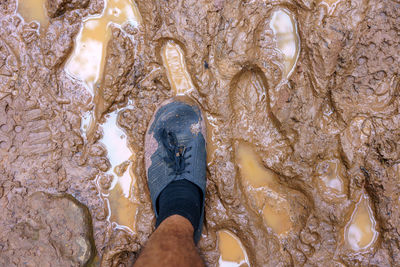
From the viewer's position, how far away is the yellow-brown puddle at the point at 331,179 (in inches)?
72.1

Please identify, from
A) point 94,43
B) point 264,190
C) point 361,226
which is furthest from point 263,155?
point 94,43

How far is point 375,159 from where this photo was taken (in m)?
1.76

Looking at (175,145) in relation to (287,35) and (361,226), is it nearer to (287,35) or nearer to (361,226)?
(287,35)

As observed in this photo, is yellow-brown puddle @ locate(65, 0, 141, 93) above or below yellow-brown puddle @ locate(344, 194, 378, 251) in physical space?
above

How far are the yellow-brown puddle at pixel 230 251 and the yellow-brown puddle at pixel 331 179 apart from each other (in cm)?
70

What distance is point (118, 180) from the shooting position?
198 centimetres

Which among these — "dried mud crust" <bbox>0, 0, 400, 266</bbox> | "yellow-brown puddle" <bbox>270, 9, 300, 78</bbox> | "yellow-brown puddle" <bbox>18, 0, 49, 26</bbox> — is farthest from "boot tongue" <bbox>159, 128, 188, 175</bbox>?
"yellow-brown puddle" <bbox>18, 0, 49, 26</bbox>

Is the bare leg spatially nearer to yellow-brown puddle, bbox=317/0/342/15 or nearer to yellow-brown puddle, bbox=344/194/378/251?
yellow-brown puddle, bbox=344/194/378/251

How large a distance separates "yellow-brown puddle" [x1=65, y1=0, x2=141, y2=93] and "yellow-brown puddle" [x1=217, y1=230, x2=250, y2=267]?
4.72ft

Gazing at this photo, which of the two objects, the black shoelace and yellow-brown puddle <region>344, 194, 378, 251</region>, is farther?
the black shoelace

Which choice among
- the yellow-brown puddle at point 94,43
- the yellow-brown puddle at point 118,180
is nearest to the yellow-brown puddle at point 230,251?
the yellow-brown puddle at point 118,180

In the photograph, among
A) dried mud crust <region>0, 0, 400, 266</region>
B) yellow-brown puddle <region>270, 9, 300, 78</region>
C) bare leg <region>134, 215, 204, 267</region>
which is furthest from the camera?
yellow-brown puddle <region>270, 9, 300, 78</region>

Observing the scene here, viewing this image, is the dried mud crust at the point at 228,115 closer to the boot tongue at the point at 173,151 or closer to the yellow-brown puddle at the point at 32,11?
the yellow-brown puddle at the point at 32,11

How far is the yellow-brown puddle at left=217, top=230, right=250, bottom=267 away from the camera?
6.34ft
